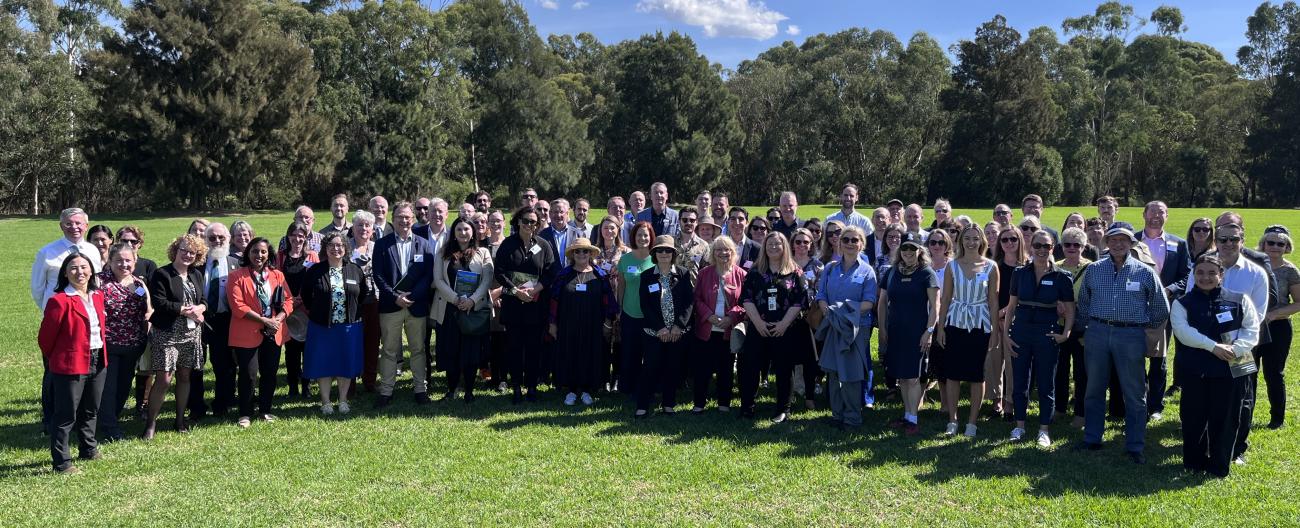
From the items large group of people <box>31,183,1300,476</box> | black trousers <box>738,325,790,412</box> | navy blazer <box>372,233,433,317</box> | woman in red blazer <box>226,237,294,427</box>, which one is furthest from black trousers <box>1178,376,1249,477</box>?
woman in red blazer <box>226,237,294,427</box>

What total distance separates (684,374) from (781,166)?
48.3m

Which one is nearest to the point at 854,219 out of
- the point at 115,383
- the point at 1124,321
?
the point at 1124,321

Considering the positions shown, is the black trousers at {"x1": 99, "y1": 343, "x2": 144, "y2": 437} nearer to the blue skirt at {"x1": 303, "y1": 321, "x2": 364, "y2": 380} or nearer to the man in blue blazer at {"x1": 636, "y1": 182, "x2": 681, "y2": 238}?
the blue skirt at {"x1": 303, "y1": 321, "x2": 364, "y2": 380}

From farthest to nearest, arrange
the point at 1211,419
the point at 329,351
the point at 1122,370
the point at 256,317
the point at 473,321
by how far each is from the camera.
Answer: the point at 473,321
the point at 329,351
the point at 256,317
the point at 1122,370
the point at 1211,419

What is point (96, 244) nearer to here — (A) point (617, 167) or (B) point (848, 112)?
(A) point (617, 167)

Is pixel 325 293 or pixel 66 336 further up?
pixel 325 293

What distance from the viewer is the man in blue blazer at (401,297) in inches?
296

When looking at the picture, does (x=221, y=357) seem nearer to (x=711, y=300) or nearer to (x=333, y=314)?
(x=333, y=314)

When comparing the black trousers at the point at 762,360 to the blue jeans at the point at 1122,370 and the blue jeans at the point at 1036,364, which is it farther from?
the blue jeans at the point at 1122,370

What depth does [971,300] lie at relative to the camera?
643 centimetres

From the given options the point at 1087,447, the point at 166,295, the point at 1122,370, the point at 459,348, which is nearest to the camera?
the point at 1122,370

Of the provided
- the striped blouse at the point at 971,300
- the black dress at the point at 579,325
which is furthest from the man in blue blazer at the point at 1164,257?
the black dress at the point at 579,325

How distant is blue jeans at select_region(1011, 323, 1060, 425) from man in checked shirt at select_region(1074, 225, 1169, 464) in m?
0.28

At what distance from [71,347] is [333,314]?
1.99m
